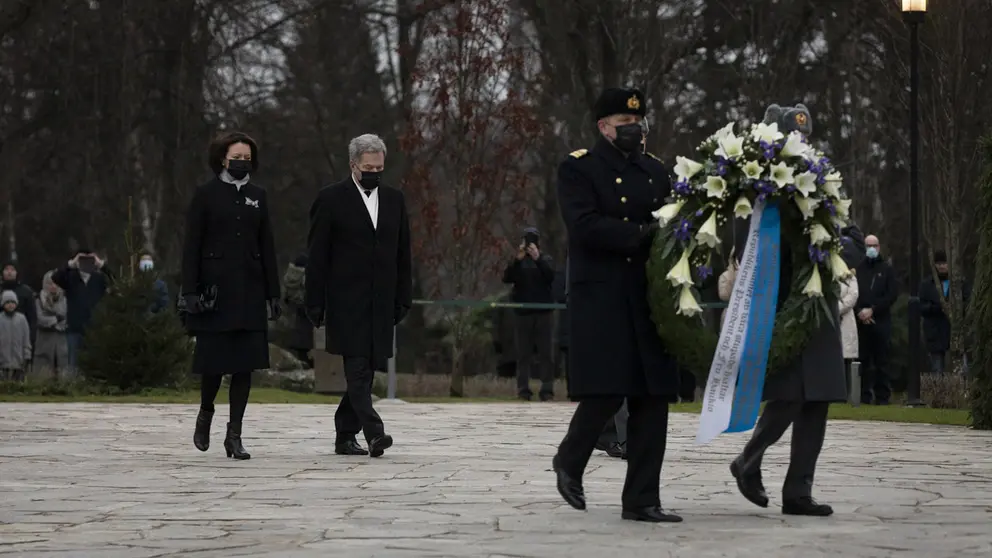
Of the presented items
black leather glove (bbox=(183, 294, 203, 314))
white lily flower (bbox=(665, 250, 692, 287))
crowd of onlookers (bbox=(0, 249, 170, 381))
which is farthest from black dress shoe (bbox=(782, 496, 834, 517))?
crowd of onlookers (bbox=(0, 249, 170, 381))

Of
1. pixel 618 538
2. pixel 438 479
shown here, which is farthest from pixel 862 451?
pixel 618 538

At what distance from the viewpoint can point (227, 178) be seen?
12961 millimetres

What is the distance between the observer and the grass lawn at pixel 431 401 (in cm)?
1850

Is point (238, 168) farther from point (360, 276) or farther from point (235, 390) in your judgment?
point (235, 390)

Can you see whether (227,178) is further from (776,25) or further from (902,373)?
(776,25)

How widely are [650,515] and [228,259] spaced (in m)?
4.75

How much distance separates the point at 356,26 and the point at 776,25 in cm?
1022

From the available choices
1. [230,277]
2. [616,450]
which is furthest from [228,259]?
[616,450]

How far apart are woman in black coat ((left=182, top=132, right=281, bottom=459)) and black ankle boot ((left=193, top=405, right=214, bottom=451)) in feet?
0.40

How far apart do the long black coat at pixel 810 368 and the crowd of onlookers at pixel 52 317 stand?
52.7 feet

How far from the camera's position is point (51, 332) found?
26.4 m

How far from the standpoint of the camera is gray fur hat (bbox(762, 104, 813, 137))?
9.34 m

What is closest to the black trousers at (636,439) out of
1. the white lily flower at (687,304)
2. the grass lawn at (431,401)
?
the white lily flower at (687,304)

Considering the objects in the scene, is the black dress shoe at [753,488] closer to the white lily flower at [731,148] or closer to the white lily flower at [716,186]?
the white lily flower at [716,186]
